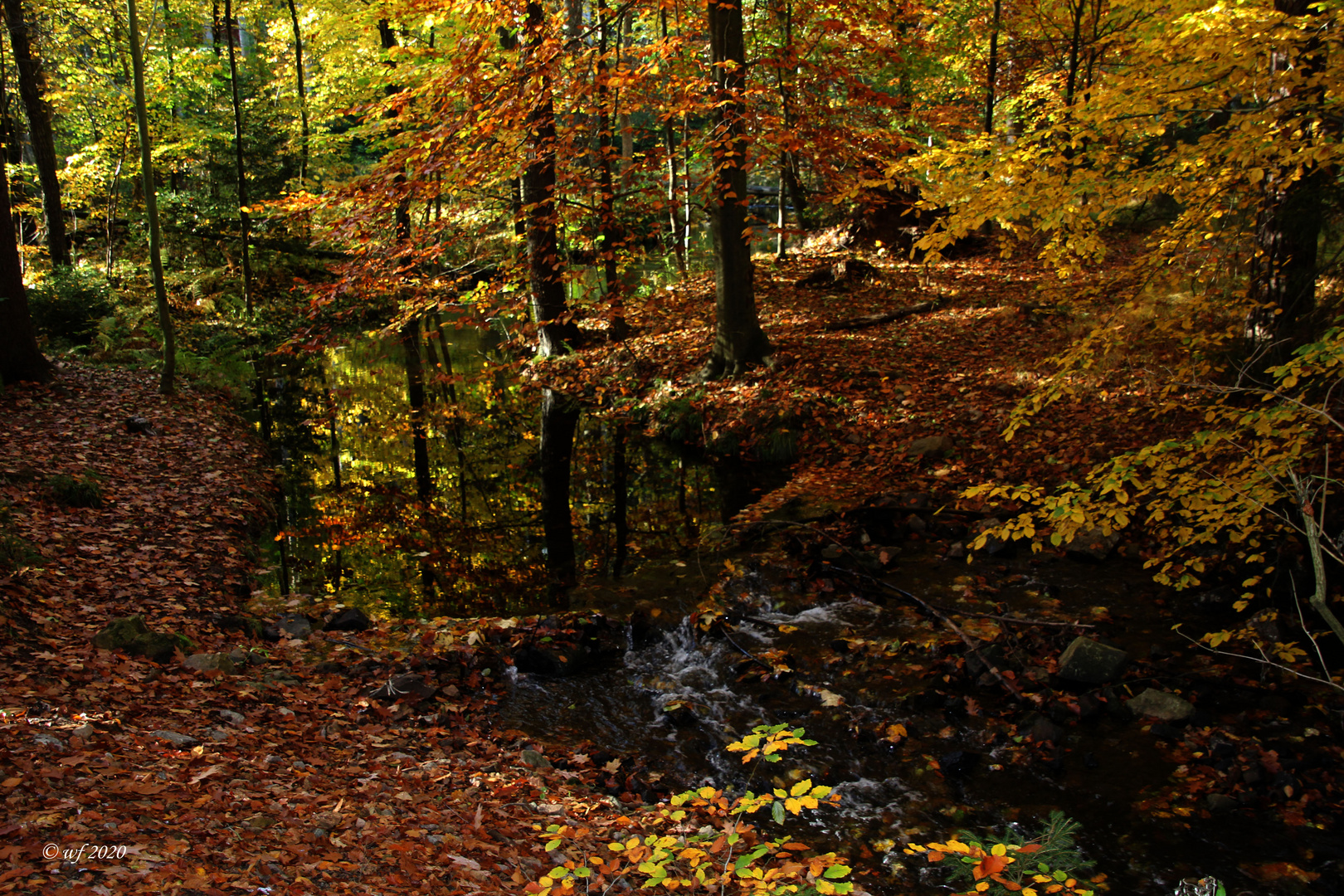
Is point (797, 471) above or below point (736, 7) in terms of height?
below

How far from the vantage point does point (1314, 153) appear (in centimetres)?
433

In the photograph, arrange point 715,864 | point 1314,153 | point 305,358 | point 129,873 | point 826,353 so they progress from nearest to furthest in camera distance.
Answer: point 129,873
point 715,864
point 1314,153
point 826,353
point 305,358

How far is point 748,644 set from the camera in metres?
6.85

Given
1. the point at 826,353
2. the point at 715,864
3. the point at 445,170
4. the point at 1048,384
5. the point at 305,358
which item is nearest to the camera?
the point at 715,864

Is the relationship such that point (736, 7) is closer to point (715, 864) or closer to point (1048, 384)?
point (1048, 384)

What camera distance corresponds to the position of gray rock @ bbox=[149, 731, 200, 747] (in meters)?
4.25

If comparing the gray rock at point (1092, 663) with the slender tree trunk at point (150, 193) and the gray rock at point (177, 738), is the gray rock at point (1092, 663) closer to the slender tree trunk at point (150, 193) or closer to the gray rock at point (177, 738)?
the gray rock at point (177, 738)

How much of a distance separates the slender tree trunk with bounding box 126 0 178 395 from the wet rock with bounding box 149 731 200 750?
393 inches

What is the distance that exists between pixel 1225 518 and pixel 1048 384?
4.84ft

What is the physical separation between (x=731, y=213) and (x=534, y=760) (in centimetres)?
849

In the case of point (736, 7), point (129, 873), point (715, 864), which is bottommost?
point (715, 864)

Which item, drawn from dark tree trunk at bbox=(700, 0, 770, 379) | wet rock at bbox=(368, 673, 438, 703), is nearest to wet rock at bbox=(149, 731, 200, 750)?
wet rock at bbox=(368, 673, 438, 703)

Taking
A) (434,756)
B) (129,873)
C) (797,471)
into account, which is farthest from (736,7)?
(129,873)

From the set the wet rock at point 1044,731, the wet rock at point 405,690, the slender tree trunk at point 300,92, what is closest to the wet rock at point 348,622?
the wet rock at point 405,690
